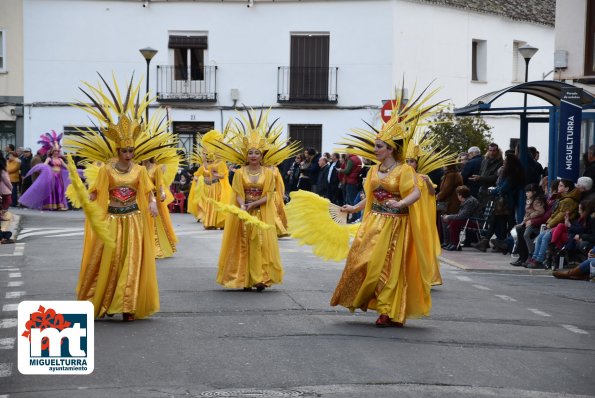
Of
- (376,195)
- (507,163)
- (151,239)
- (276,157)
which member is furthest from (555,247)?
(151,239)

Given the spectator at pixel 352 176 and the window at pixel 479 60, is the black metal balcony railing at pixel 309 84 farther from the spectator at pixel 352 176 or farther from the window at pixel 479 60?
the spectator at pixel 352 176

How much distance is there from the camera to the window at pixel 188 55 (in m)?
38.5

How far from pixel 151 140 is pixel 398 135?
2.65 metres

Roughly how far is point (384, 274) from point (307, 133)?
2718cm

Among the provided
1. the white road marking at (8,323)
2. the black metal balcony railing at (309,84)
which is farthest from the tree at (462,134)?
the white road marking at (8,323)

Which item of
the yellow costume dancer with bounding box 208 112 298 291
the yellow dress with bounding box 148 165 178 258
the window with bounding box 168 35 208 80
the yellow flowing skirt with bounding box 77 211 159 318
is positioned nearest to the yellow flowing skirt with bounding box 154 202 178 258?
the yellow dress with bounding box 148 165 178 258

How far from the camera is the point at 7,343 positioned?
987 cm

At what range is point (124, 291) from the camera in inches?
442

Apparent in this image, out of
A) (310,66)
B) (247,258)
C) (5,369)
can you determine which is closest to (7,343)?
(5,369)

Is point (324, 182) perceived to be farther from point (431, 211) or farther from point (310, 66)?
point (431, 211)

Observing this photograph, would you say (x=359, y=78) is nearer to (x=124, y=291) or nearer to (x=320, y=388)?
(x=124, y=291)

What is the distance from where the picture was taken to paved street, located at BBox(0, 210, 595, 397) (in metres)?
8.18

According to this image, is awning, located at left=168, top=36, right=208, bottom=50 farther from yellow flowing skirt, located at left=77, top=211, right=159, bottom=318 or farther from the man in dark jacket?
yellow flowing skirt, located at left=77, top=211, right=159, bottom=318

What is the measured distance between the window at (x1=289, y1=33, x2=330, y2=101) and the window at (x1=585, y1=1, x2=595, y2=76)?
50.4ft
